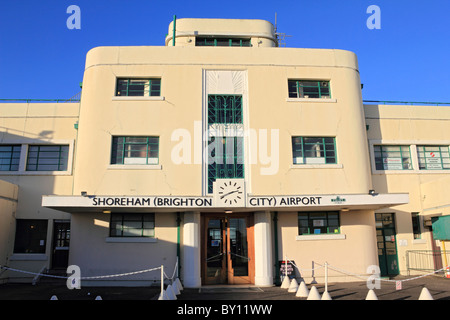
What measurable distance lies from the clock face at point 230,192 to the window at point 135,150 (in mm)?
3107

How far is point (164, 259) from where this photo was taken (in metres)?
15.7

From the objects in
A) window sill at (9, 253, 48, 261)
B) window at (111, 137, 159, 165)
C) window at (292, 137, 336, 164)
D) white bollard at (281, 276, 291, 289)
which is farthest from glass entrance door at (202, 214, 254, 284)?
window sill at (9, 253, 48, 261)

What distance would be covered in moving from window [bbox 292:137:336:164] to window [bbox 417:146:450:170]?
5363 millimetres

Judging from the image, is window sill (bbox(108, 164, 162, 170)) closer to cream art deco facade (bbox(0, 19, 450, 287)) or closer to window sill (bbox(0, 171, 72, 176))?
cream art deco facade (bbox(0, 19, 450, 287))

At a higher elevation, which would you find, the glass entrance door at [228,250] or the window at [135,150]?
the window at [135,150]

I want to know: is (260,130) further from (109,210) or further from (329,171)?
(109,210)

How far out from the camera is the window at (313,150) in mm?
16609

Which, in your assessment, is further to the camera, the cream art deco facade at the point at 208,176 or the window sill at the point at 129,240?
the window sill at the point at 129,240

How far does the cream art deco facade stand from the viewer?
15.6 m

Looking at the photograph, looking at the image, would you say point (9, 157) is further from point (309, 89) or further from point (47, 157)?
point (309, 89)

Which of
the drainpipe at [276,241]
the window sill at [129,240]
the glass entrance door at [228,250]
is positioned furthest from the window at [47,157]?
the drainpipe at [276,241]

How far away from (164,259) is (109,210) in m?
2.92

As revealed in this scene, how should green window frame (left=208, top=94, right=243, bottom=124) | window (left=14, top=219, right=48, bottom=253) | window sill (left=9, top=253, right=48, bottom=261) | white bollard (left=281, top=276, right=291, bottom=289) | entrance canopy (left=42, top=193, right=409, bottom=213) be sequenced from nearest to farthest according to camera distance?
entrance canopy (left=42, top=193, right=409, bottom=213) → white bollard (left=281, top=276, right=291, bottom=289) → green window frame (left=208, top=94, right=243, bottom=124) → window sill (left=9, top=253, right=48, bottom=261) → window (left=14, top=219, right=48, bottom=253)

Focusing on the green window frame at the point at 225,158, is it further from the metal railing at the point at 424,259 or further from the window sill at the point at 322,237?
the metal railing at the point at 424,259
